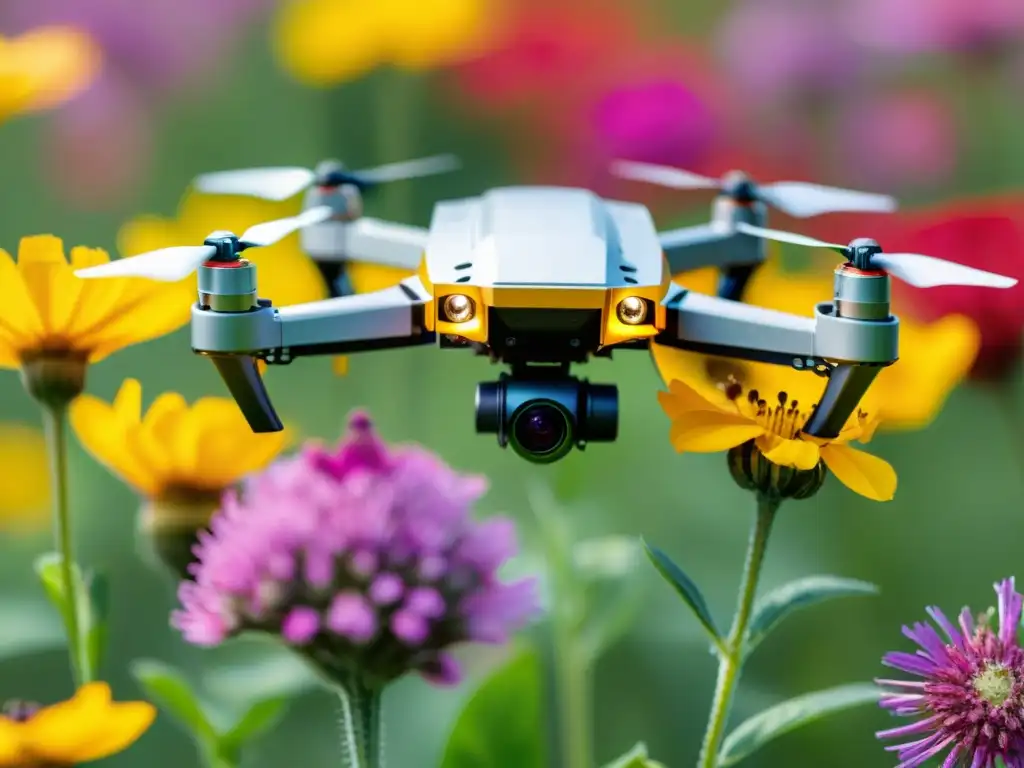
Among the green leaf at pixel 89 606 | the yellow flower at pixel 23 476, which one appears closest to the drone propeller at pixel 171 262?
the green leaf at pixel 89 606

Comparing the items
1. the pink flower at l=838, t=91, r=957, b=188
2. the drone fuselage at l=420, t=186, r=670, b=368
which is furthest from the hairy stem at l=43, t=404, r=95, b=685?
the pink flower at l=838, t=91, r=957, b=188

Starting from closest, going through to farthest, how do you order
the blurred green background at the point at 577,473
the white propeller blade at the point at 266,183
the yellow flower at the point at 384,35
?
1. the white propeller blade at the point at 266,183
2. the blurred green background at the point at 577,473
3. the yellow flower at the point at 384,35

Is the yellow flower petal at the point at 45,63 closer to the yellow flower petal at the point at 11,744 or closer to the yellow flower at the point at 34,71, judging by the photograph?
the yellow flower at the point at 34,71

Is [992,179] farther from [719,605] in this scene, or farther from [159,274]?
[159,274]

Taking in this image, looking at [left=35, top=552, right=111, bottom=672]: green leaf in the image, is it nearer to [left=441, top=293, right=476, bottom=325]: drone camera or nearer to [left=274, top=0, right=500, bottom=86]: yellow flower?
[left=441, top=293, right=476, bottom=325]: drone camera

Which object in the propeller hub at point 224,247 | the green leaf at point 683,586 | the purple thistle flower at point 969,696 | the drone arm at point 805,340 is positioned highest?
the propeller hub at point 224,247

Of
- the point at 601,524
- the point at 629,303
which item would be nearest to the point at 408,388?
the point at 601,524
